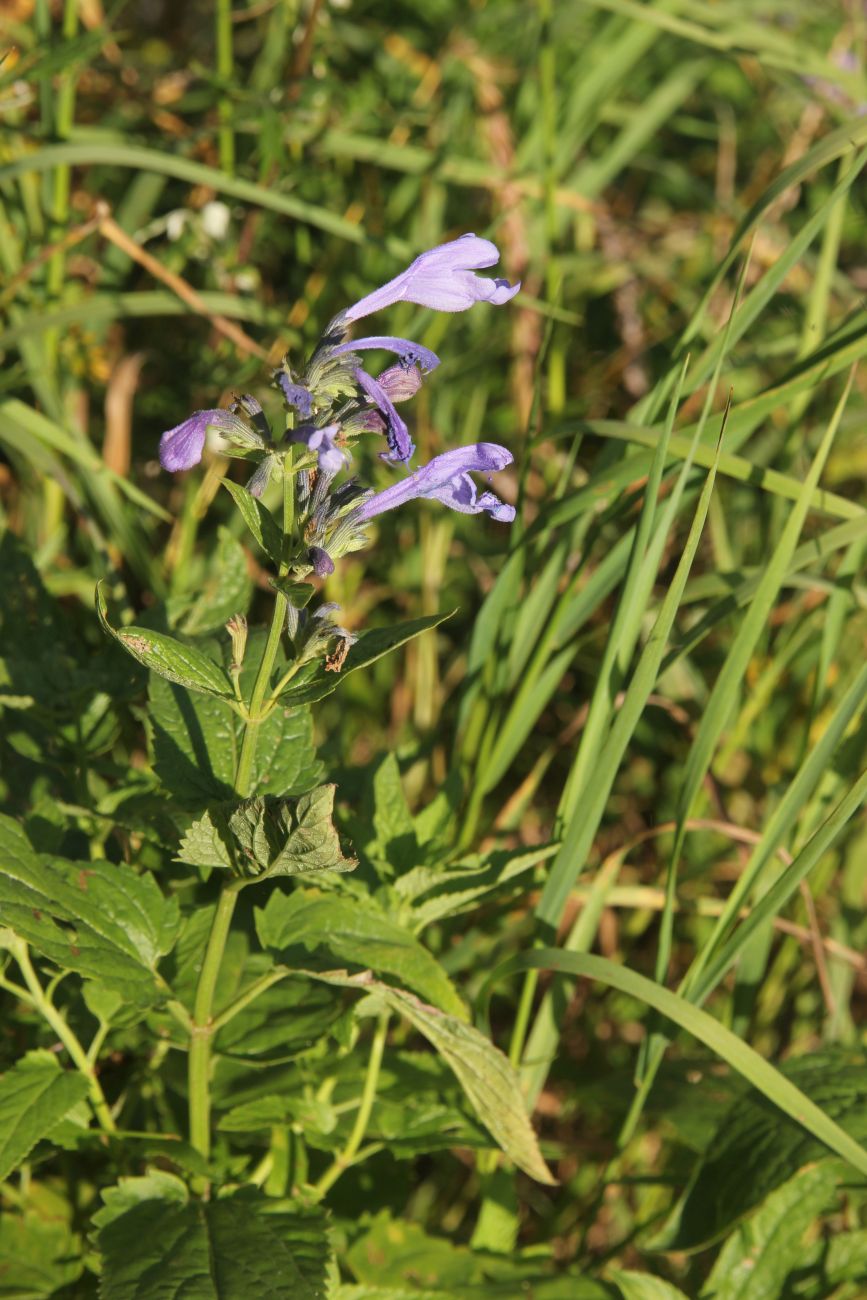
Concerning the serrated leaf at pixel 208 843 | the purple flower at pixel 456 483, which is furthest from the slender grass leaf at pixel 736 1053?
the purple flower at pixel 456 483

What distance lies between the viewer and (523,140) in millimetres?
2986

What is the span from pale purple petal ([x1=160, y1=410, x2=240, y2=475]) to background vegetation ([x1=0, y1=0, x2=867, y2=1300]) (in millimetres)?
539

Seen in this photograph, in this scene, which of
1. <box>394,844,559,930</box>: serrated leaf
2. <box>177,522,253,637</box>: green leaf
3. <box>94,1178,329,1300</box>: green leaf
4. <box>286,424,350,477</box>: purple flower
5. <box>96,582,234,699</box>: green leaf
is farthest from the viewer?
<box>177,522,253,637</box>: green leaf

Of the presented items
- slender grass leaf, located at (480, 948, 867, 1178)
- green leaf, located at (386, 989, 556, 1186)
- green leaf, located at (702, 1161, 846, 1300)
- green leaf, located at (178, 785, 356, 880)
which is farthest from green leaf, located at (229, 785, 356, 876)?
green leaf, located at (702, 1161, 846, 1300)

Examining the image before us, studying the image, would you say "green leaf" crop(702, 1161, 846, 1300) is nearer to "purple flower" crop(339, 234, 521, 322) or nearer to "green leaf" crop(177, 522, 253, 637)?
"green leaf" crop(177, 522, 253, 637)

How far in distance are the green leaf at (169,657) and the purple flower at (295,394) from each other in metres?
0.26

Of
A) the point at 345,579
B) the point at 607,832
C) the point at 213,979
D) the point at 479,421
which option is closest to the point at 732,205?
the point at 479,421

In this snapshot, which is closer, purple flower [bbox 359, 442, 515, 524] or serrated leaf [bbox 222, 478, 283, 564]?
serrated leaf [bbox 222, 478, 283, 564]

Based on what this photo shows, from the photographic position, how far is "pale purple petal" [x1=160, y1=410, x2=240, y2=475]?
1153 millimetres

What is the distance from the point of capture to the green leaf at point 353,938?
1.42m

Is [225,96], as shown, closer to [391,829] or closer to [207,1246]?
[391,829]

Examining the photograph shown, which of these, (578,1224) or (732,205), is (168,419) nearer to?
(732,205)

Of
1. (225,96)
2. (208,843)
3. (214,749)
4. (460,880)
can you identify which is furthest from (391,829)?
(225,96)

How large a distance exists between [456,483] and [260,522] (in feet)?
0.77
